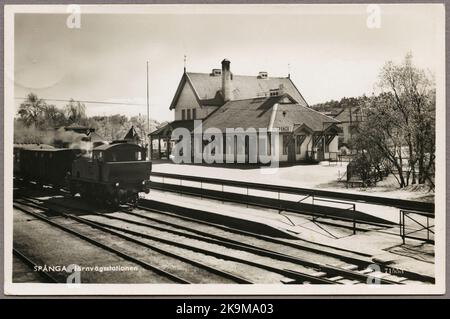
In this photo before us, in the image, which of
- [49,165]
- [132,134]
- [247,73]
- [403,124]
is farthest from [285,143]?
[49,165]

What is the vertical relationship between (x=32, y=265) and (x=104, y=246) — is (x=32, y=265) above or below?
below

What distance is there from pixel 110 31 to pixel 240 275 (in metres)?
5.74

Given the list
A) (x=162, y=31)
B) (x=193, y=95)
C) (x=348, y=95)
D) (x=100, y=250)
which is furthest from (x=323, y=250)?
(x=193, y=95)

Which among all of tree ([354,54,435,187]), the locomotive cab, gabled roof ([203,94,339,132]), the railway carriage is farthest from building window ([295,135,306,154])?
the railway carriage

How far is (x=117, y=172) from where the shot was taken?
461 inches

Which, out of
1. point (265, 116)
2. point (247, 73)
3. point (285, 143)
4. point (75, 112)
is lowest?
point (285, 143)

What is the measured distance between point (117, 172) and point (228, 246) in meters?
4.57

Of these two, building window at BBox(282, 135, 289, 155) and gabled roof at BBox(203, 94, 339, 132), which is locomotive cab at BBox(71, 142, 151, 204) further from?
building window at BBox(282, 135, 289, 155)

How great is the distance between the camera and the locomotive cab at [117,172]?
38.3 ft

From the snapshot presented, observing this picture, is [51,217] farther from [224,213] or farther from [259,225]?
[259,225]

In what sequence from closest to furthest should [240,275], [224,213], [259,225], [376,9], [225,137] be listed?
[240,275] → [376,9] → [259,225] → [224,213] → [225,137]

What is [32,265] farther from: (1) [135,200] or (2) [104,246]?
(1) [135,200]

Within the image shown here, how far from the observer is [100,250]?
8.70 meters

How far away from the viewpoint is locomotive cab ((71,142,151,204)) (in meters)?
11.7
